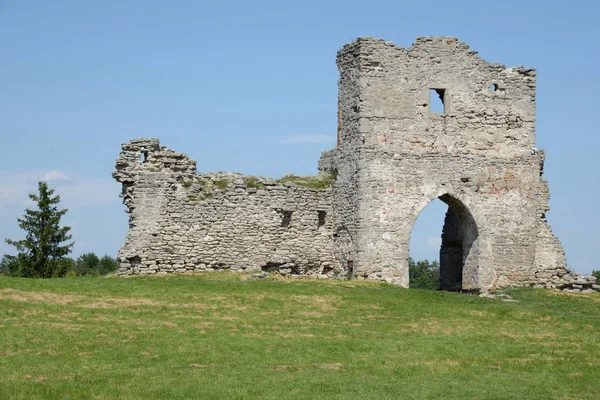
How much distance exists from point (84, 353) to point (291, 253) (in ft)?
44.7

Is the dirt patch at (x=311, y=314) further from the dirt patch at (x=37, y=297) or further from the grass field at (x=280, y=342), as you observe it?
the dirt patch at (x=37, y=297)

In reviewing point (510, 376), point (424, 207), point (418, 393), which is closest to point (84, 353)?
point (418, 393)

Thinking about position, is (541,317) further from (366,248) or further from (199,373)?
(199,373)

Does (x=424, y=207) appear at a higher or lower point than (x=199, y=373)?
higher

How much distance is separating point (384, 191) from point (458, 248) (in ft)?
18.6

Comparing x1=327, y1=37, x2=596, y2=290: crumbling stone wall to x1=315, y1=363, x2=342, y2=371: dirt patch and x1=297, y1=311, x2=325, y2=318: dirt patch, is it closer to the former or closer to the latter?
x1=297, y1=311, x2=325, y2=318: dirt patch

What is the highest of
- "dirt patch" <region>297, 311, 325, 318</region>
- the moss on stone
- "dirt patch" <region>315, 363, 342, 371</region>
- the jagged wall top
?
the jagged wall top

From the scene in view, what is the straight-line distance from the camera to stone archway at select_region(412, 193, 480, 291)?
112 feet

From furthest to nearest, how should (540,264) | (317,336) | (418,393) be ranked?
(540,264)
(317,336)
(418,393)

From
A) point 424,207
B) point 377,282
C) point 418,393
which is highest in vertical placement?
point 424,207

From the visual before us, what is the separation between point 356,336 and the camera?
23703mm

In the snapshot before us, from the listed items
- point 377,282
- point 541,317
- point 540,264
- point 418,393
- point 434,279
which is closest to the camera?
point 418,393

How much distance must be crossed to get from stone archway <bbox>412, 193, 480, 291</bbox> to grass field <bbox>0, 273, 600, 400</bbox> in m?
Result: 3.67

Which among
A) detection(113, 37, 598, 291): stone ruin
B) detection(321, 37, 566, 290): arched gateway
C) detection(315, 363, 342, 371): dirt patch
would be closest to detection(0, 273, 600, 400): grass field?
detection(315, 363, 342, 371): dirt patch
